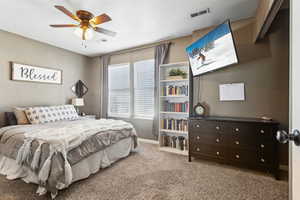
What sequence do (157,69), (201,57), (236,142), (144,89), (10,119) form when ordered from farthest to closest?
(144,89), (157,69), (10,119), (201,57), (236,142)

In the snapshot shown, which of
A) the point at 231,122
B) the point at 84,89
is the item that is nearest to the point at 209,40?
the point at 231,122

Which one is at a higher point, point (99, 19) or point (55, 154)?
point (99, 19)

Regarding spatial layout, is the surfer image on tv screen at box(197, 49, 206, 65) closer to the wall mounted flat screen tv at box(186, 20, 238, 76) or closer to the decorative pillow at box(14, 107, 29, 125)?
the wall mounted flat screen tv at box(186, 20, 238, 76)

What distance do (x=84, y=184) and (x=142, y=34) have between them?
3094 millimetres

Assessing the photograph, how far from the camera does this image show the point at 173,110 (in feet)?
11.1

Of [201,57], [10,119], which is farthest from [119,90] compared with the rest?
[201,57]

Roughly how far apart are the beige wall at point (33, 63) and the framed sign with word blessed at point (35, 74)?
0.33 ft

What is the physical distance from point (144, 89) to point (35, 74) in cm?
279

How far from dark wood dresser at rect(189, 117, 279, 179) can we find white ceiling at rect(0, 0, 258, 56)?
6.17ft

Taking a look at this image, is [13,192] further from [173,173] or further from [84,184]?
[173,173]

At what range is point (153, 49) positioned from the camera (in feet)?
12.7

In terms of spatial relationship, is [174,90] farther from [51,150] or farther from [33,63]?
[33,63]

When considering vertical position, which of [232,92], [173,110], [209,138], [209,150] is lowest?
[209,150]

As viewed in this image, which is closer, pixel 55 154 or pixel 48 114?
pixel 55 154
